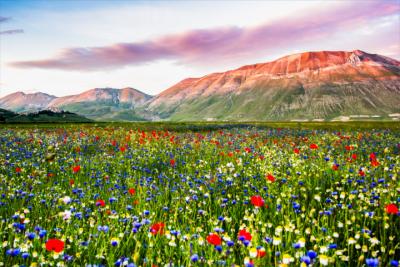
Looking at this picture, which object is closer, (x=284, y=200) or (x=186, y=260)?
(x=186, y=260)

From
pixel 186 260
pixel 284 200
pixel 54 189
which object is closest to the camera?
pixel 186 260

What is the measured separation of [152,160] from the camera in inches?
434

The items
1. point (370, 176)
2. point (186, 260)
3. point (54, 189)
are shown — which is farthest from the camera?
point (370, 176)

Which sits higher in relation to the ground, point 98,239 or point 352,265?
point 98,239

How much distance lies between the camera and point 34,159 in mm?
10500

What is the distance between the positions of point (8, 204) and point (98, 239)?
3.16 metres

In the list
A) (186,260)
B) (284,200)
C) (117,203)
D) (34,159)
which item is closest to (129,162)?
(34,159)

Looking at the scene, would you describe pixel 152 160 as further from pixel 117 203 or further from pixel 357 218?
pixel 357 218

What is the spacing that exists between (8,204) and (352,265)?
6221mm

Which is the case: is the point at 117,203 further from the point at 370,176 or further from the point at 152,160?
the point at 370,176

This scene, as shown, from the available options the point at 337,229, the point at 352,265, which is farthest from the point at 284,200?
the point at 352,265

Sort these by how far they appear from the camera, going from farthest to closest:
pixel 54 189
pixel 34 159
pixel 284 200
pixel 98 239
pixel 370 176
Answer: pixel 34 159 < pixel 370 176 < pixel 54 189 < pixel 284 200 < pixel 98 239

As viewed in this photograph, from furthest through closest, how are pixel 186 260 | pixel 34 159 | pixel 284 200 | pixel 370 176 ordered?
pixel 34 159
pixel 370 176
pixel 284 200
pixel 186 260

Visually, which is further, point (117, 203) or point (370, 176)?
point (370, 176)
